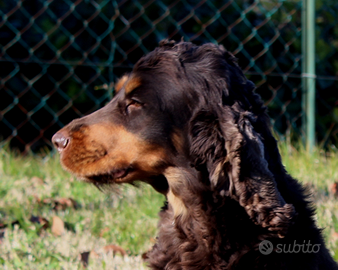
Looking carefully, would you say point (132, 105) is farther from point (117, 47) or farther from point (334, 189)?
point (117, 47)

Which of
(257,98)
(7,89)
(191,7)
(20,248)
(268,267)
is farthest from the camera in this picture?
(191,7)

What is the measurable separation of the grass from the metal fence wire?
2.07ft

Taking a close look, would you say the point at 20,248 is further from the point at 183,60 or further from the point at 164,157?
the point at 183,60

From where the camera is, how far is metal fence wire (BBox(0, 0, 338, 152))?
471cm

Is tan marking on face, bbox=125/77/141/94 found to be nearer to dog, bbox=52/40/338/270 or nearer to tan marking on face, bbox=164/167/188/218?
dog, bbox=52/40/338/270

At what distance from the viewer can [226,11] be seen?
5.12 meters

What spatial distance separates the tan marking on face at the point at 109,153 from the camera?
2.17 metres

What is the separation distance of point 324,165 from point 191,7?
6.98ft

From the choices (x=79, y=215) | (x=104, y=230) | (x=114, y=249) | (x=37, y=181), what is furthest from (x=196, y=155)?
(x=37, y=181)

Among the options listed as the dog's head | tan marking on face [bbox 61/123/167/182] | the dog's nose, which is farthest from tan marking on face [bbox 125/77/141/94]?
the dog's nose

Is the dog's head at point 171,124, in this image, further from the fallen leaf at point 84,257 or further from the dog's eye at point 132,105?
the fallen leaf at point 84,257

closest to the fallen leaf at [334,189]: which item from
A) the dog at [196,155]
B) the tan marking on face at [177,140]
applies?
the dog at [196,155]

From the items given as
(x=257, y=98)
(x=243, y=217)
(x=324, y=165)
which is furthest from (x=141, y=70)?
(x=324, y=165)

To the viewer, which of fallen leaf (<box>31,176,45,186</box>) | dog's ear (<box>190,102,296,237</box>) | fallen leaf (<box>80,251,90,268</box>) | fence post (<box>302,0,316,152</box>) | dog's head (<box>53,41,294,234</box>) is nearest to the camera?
dog's ear (<box>190,102,296,237</box>)
